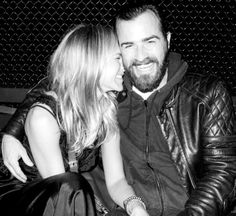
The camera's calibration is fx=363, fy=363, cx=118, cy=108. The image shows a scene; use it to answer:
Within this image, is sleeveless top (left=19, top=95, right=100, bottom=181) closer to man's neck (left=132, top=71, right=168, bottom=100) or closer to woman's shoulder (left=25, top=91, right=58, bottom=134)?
woman's shoulder (left=25, top=91, right=58, bottom=134)

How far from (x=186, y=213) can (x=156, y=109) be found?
2.19ft

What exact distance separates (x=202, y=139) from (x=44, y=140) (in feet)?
3.12

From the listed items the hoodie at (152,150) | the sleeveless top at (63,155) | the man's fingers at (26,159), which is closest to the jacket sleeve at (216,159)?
the hoodie at (152,150)

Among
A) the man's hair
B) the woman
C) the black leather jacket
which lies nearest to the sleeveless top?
the woman

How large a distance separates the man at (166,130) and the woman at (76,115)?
0.41 feet

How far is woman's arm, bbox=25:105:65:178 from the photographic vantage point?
82.9 inches

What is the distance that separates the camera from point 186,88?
2.30 m

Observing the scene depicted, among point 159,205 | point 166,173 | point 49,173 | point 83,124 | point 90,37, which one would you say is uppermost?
point 90,37

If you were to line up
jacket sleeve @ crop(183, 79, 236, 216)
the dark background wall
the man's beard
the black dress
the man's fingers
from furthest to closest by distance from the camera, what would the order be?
the dark background wall
the man's beard
the man's fingers
jacket sleeve @ crop(183, 79, 236, 216)
the black dress

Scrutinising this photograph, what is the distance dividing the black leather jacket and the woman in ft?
1.01

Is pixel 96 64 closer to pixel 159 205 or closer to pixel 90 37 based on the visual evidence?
pixel 90 37

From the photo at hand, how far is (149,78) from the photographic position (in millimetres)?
2420

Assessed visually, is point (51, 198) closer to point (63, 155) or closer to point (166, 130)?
point (63, 155)

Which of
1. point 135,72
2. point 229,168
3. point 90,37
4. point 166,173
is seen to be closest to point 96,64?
point 90,37
